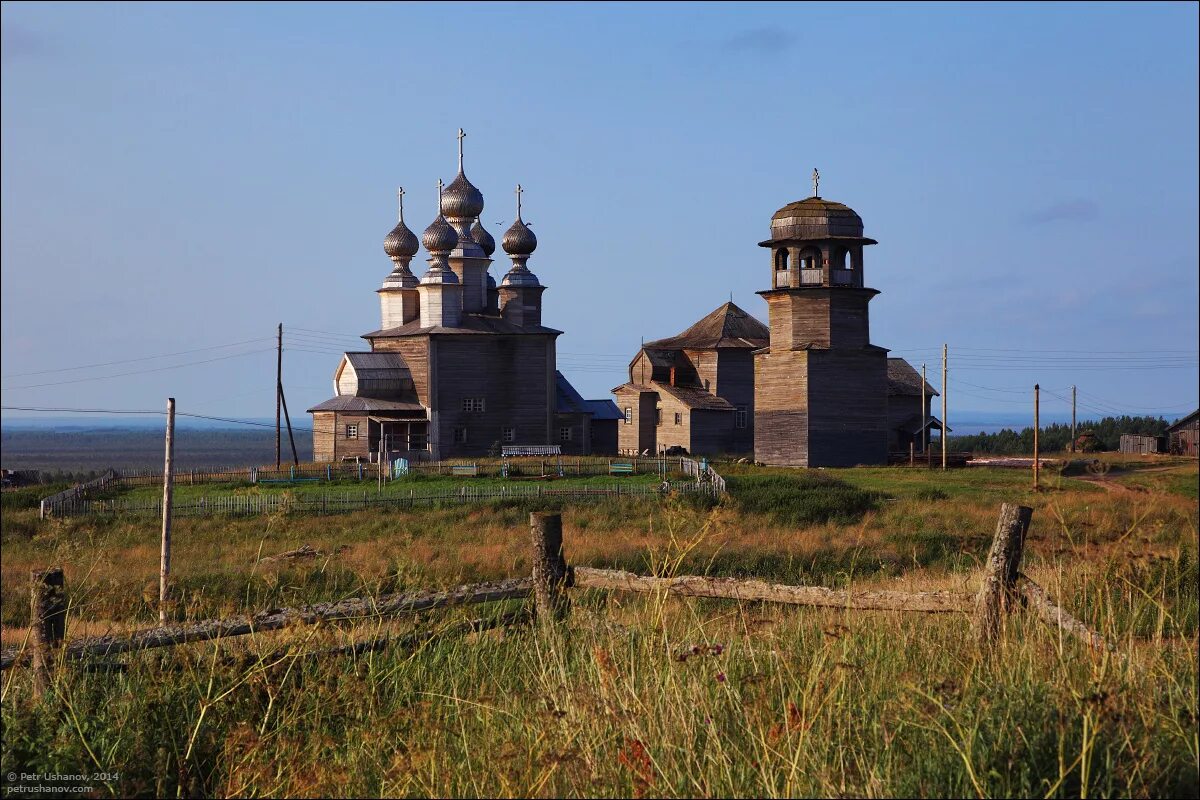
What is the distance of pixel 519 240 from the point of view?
57.0 m

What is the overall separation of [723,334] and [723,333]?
0.08m

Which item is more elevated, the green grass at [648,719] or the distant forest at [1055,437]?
the distant forest at [1055,437]

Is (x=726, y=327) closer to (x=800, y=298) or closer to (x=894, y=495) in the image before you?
(x=800, y=298)

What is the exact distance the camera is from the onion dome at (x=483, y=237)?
2345 inches

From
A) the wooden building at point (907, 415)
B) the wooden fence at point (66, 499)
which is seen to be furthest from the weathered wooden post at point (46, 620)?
the wooden building at point (907, 415)

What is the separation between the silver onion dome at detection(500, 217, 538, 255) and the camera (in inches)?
2242

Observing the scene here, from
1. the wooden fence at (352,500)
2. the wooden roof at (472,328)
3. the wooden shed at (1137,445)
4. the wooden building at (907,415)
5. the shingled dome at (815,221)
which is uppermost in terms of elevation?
the shingled dome at (815,221)

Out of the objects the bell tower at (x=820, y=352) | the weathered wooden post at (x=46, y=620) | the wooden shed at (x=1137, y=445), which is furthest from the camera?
the wooden shed at (x=1137, y=445)

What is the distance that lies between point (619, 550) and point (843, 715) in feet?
64.2

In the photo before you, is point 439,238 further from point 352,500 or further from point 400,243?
point 352,500

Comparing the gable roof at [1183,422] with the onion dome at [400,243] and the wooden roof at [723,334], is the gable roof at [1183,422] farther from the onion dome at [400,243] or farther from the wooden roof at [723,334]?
the onion dome at [400,243]

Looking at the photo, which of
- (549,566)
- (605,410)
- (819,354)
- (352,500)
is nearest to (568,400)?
(605,410)

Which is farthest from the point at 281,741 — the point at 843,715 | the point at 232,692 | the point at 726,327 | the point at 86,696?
the point at 726,327

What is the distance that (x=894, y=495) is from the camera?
34.2 meters
